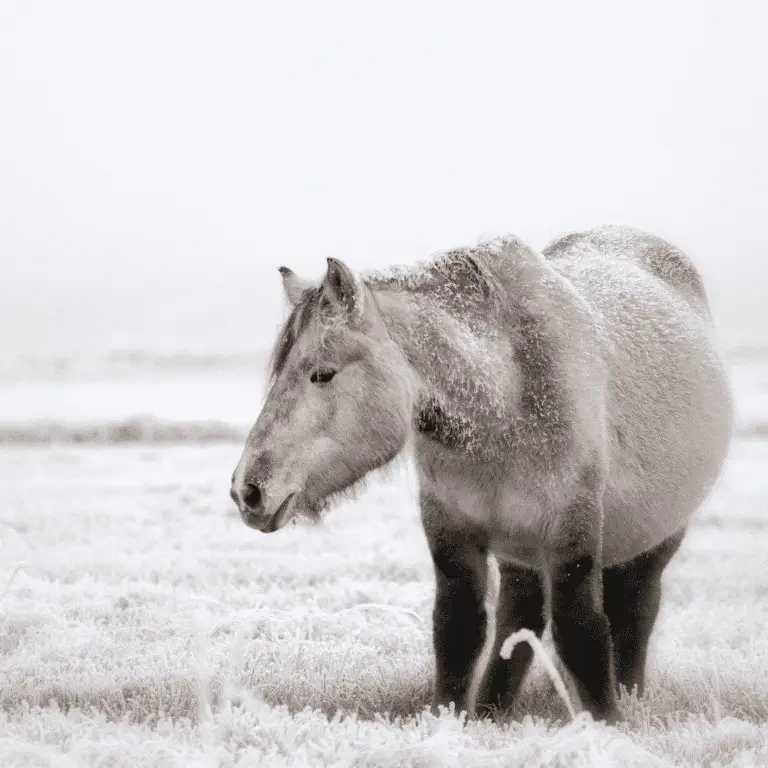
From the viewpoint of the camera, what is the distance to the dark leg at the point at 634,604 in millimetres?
6059

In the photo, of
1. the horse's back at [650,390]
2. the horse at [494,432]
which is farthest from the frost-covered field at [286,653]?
the horse's back at [650,390]

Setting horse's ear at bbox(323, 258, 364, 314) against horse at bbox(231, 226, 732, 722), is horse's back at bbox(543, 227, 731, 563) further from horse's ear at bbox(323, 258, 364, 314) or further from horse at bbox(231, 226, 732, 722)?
horse's ear at bbox(323, 258, 364, 314)

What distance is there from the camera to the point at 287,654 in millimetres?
6277

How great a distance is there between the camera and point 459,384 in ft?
14.4

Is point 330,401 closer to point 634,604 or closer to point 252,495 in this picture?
point 252,495

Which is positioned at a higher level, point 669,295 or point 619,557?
point 669,295

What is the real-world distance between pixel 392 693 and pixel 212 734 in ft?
5.38

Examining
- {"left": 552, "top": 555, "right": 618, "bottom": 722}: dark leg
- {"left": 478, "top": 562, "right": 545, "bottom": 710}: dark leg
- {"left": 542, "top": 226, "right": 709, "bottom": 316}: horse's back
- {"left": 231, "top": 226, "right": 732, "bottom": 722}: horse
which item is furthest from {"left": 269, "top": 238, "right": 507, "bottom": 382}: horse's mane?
{"left": 542, "top": 226, "right": 709, "bottom": 316}: horse's back

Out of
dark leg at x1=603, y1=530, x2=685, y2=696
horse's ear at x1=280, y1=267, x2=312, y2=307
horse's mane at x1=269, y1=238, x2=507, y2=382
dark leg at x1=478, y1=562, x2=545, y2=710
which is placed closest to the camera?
horse's mane at x1=269, y1=238, x2=507, y2=382

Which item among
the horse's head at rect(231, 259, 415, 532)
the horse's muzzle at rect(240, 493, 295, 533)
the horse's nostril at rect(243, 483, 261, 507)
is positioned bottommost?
the horse's muzzle at rect(240, 493, 295, 533)

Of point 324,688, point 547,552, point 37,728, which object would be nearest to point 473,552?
point 547,552

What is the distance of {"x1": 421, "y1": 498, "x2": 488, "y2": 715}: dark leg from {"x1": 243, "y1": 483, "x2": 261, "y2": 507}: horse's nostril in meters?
1.14

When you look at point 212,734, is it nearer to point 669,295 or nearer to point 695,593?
point 669,295

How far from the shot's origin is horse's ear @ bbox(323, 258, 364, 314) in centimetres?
404
